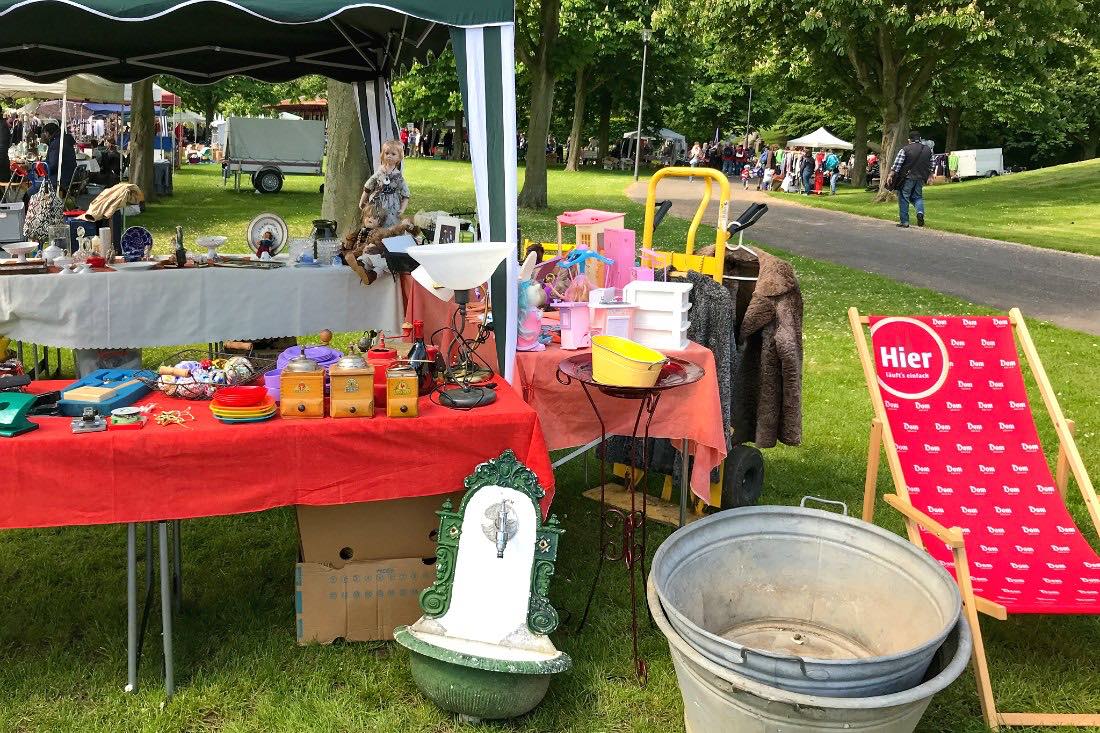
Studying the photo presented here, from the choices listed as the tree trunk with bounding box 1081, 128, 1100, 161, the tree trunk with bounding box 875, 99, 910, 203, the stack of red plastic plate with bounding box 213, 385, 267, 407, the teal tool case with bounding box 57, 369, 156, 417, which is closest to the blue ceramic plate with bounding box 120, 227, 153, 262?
the teal tool case with bounding box 57, 369, 156, 417

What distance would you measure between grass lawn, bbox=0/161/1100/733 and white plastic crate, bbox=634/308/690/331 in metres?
1.10

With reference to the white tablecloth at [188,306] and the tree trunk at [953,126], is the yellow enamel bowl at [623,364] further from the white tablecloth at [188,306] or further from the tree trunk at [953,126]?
the tree trunk at [953,126]

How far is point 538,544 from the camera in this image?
3018 mm

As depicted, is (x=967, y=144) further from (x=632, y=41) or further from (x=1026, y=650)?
(x=1026, y=650)

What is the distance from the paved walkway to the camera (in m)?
10.4

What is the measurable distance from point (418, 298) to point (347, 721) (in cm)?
266

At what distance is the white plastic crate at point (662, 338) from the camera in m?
3.72

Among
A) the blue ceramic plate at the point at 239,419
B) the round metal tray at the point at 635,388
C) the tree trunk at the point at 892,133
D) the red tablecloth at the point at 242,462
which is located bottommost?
the red tablecloth at the point at 242,462

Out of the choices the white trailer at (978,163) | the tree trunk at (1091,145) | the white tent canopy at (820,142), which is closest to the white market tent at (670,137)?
the white tent canopy at (820,142)

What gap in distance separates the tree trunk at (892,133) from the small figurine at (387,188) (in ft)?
66.2

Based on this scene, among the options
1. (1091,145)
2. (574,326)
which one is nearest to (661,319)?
(574,326)

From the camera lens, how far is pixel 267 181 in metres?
21.0

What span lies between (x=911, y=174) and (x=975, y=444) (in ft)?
47.5

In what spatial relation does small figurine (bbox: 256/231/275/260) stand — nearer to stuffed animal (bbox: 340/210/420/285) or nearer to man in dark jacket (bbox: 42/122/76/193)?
stuffed animal (bbox: 340/210/420/285)
